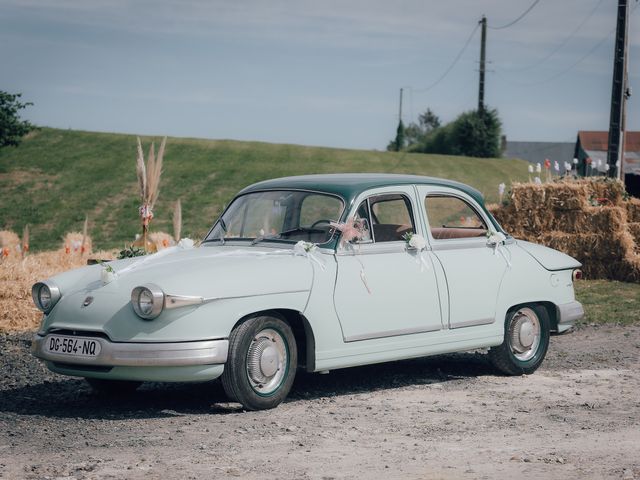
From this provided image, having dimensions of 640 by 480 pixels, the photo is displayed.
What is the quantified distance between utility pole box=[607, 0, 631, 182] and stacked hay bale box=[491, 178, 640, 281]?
4.32 meters

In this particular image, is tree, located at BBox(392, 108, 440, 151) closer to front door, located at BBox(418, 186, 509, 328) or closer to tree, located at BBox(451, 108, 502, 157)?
tree, located at BBox(451, 108, 502, 157)

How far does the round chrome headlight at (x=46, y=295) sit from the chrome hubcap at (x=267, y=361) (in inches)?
60.6

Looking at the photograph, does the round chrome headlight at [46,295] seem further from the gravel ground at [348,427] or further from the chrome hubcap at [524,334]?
the chrome hubcap at [524,334]

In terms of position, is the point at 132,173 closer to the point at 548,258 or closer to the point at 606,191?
the point at 606,191

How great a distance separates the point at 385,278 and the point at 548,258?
7.02 feet

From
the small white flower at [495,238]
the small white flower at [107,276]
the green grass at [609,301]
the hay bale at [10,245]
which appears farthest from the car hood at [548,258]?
the hay bale at [10,245]

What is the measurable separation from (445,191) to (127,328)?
131 inches

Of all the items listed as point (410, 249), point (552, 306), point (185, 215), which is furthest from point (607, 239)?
point (185, 215)

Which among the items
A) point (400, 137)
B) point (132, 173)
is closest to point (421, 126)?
point (400, 137)

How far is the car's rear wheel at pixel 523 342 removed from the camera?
934 centimetres

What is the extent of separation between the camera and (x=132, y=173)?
44000mm

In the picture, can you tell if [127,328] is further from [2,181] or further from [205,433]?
[2,181]

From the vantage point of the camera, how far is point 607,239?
18.4 metres

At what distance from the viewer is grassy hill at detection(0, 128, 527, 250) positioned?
35.9m
